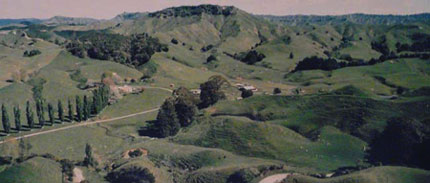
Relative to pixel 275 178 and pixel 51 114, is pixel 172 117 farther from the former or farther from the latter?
pixel 275 178

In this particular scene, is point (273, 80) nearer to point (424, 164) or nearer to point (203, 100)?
point (203, 100)

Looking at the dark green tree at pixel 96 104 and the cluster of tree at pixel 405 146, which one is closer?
the cluster of tree at pixel 405 146

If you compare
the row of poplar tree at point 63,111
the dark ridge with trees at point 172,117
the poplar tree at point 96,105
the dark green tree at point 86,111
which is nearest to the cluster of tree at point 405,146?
the dark ridge with trees at point 172,117

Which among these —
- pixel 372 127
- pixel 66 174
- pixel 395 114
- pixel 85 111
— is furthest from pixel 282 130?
pixel 85 111

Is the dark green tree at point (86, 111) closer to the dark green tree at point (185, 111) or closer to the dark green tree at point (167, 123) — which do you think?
the dark green tree at point (167, 123)

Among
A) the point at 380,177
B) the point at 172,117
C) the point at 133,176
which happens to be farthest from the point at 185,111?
the point at 380,177

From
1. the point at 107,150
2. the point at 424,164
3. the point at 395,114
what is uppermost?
the point at 395,114

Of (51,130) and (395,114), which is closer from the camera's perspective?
(395,114)
